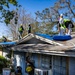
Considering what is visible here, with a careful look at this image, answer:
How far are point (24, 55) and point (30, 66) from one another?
211 cm

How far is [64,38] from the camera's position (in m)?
13.4

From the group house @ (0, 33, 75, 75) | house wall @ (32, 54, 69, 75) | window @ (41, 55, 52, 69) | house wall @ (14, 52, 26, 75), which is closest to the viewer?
house @ (0, 33, 75, 75)

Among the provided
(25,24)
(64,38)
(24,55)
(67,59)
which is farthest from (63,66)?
(25,24)

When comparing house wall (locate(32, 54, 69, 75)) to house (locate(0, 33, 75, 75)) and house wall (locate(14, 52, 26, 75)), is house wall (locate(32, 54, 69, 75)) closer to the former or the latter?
house (locate(0, 33, 75, 75))

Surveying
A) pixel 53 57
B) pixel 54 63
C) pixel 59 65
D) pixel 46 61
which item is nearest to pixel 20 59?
pixel 46 61

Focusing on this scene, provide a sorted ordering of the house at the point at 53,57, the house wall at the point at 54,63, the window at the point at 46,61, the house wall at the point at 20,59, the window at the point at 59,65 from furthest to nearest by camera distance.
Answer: the house wall at the point at 20,59 < the window at the point at 46,61 < the window at the point at 59,65 < the house wall at the point at 54,63 < the house at the point at 53,57

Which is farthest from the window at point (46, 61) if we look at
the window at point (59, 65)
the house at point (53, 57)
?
the window at point (59, 65)

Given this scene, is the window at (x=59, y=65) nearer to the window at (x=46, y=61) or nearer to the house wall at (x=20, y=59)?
the window at (x=46, y=61)

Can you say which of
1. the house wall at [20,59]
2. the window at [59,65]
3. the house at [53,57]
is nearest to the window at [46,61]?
the house at [53,57]

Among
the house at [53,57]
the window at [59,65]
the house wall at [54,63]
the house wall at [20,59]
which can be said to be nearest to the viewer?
the house at [53,57]

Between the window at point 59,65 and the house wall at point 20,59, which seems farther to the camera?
the house wall at point 20,59

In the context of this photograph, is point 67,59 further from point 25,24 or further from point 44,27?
point 25,24

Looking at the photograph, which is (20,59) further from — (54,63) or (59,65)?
(59,65)

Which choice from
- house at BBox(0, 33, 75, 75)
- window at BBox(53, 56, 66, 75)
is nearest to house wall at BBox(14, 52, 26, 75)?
house at BBox(0, 33, 75, 75)
